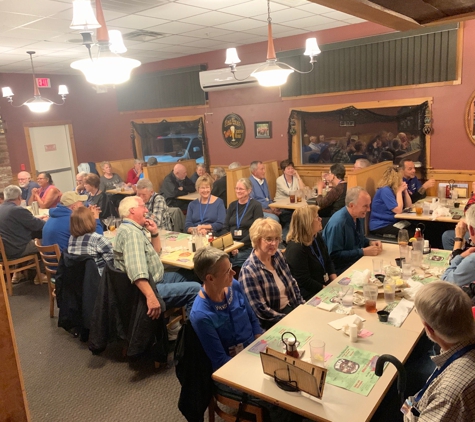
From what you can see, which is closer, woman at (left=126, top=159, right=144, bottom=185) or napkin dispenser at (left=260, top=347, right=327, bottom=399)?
napkin dispenser at (left=260, top=347, right=327, bottom=399)

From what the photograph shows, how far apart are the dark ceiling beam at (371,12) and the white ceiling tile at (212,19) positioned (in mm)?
4504

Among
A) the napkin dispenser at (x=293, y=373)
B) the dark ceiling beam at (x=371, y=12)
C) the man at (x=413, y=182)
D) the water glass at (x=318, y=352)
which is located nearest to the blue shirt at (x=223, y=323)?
the napkin dispenser at (x=293, y=373)

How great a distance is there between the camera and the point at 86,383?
3232 mm

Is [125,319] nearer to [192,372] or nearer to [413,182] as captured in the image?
[192,372]

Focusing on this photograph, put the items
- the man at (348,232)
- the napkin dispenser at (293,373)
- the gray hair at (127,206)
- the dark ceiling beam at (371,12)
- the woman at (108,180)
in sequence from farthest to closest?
the woman at (108,180) < the man at (348,232) < the gray hair at (127,206) < the napkin dispenser at (293,373) < the dark ceiling beam at (371,12)

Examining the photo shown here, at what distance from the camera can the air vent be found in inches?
231

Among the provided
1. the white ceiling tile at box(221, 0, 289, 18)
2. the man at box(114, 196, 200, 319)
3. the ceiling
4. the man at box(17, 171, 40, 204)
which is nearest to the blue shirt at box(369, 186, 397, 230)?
the ceiling

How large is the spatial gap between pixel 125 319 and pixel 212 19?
4068mm

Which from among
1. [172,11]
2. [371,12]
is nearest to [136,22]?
[172,11]

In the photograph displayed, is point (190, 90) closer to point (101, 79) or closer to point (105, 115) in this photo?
point (105, 115)

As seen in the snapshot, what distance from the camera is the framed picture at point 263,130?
24.5ft

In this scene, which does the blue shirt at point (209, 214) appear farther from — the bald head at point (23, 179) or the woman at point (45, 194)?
the bald head at point (23, 179)

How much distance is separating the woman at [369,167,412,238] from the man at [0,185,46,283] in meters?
4.32

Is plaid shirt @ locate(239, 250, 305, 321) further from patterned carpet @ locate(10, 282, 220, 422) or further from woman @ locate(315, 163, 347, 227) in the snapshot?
woman @ locate(315, 163, 347, 227)
